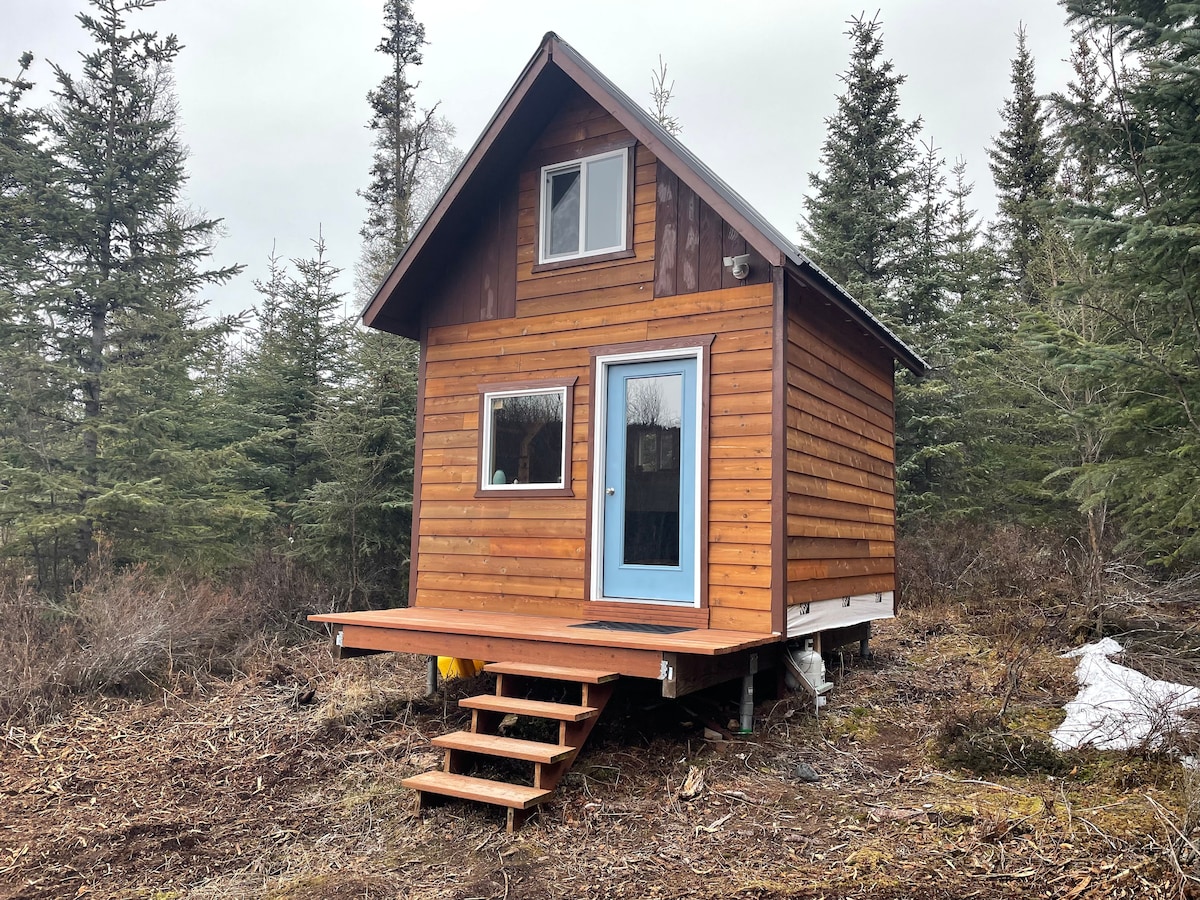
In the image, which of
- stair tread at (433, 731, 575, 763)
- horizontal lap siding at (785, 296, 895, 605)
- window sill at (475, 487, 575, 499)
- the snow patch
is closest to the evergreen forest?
the snow patch

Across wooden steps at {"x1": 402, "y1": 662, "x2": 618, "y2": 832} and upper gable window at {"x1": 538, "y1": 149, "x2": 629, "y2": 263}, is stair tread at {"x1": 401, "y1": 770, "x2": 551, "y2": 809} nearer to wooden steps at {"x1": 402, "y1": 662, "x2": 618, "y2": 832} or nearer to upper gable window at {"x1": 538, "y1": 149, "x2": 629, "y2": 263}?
wooden steps at {"x1": 402, "y1": 662, "x2": 618, "y2": 832}

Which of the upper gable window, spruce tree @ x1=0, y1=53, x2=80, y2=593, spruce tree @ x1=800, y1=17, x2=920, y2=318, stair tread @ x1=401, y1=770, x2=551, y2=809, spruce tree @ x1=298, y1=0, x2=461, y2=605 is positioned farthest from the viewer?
spruce tree @ x1=800, y1=17, x2=920, y2=318

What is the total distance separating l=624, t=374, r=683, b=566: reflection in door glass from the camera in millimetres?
6617

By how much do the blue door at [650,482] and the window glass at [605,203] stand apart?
1.18 metres

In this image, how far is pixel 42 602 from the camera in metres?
9.70

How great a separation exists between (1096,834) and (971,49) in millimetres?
21725

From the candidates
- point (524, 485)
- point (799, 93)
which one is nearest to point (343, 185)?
point (799, 93)

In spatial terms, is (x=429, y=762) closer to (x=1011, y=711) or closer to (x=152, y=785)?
(x=152, y=785)

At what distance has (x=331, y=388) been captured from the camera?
1327 cm

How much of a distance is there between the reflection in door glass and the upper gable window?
1352 millimetres

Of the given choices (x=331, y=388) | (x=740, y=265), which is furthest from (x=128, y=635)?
(x=740, y=265)

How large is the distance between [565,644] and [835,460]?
322cm

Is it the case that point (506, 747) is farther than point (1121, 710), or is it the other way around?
point (1121, 710)

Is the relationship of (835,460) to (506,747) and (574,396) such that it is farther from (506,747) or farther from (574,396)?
(506,747)
